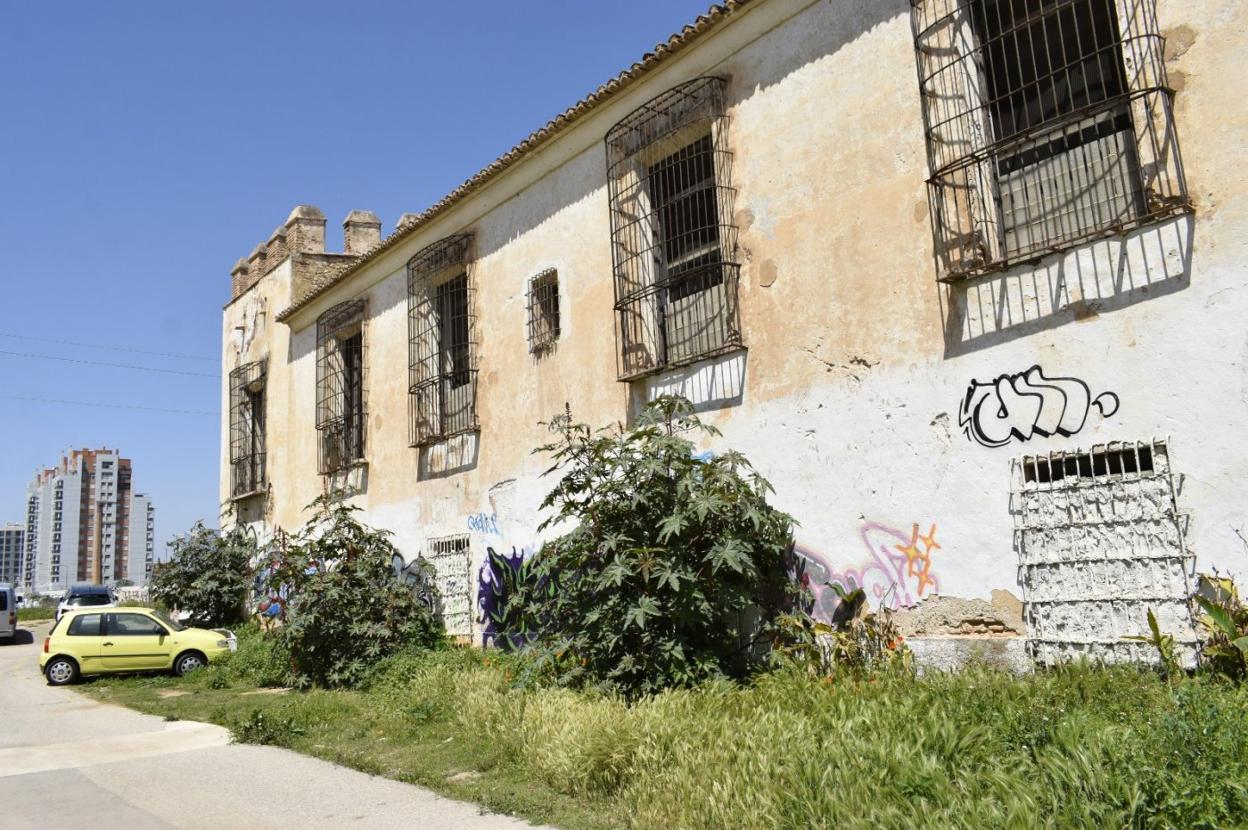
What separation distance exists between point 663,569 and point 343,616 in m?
6.05

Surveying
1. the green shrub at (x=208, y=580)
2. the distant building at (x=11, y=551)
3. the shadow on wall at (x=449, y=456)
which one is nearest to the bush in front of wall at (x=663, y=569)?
the shadow on wall at (x=449, y=456)

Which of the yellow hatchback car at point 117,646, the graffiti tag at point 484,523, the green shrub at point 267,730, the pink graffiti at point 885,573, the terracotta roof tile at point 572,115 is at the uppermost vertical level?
the terracotta roof tile at point 572,115

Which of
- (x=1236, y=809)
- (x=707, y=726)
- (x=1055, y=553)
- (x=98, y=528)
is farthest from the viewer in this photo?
(x=98, y=528)

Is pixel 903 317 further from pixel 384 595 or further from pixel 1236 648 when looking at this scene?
pixel 384 595

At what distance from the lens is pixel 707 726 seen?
19.6ft

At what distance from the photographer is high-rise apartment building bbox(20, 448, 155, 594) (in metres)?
84.6

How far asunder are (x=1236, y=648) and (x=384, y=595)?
32.0 ft

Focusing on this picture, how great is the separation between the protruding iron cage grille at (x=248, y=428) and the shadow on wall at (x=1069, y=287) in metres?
16.4

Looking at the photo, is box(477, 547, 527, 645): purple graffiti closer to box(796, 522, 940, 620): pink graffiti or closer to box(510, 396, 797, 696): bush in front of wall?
box(510, 396, 797, 696): bush in front of wall

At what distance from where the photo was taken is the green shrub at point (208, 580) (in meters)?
19.8

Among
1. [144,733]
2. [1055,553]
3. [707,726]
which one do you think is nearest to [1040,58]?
[1055,553]

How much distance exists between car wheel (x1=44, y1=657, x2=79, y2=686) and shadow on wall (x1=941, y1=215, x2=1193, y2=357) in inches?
563

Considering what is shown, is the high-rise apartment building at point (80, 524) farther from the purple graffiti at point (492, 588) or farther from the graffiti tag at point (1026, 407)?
the graffiti tag at point (1026, 407)

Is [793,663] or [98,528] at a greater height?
[98,528]
